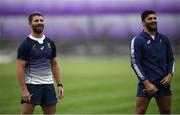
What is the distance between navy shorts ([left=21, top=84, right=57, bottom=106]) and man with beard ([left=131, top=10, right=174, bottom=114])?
3.97 feet

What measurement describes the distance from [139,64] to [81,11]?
4711 centimetres

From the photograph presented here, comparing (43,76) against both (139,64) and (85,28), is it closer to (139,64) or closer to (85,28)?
(139,64)

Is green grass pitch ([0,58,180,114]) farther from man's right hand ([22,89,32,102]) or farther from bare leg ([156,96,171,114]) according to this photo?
man's right hand ([22,89,32,102])

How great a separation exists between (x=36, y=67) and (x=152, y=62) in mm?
1634

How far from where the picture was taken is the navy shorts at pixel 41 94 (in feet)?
27.2

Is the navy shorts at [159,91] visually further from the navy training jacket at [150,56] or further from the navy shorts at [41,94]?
the navy shorts at [41,94]

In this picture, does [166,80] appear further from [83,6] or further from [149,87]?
[83,6]

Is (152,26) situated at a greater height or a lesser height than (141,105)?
greater

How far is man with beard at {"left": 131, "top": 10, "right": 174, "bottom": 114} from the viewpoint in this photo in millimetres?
8570

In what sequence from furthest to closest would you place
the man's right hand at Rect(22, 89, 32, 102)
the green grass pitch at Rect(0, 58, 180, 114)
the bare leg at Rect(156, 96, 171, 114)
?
the green grass pitch at Rect(0, 58, 180, 114) < the bare leg at Rect(156, 96, 171, 114) < the man's right hand at Rect(22, 89, 32, 102)

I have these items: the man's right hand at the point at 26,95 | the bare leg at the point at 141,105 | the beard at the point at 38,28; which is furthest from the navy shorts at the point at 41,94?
the bare leg at the point at 141,105

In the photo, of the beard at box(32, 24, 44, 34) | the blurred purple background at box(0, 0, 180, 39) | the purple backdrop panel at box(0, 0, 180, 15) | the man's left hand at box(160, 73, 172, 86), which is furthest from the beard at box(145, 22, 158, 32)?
the purple backdrop panel at box(0, 0, 180, 15)

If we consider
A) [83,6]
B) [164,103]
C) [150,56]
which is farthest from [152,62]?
[83,6]

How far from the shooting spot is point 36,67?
8289mm
